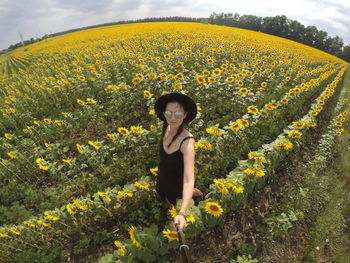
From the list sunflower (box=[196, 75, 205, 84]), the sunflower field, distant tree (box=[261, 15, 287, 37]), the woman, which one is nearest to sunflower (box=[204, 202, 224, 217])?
the sunflower field

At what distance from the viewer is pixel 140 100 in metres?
A: 6.71

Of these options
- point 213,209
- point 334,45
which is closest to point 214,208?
point 213,209

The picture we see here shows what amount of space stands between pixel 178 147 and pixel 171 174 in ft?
1.88

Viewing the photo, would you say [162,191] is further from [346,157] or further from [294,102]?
[294,102]

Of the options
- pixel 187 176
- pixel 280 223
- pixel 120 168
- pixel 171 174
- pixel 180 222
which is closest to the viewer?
pixel 180 222

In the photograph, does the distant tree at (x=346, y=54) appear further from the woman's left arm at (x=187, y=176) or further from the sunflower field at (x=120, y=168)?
the woman's left arm at (x=187, y=176)

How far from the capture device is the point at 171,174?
118 inches

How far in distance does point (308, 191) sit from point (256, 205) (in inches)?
50.5

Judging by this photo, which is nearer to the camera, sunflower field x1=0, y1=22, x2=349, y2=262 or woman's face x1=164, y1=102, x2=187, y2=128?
woman's face x1=164, y1=102, x2=187, y2=128

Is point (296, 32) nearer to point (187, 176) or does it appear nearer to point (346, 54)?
point (346, 54)

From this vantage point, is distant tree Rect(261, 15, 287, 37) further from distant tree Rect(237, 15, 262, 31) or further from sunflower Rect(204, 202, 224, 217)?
sunflower Rect(204, 202, 224, 217)

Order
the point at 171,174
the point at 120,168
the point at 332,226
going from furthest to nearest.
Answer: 1. the point at 120,168
2. the point at 332,226
3. the point at 171,174

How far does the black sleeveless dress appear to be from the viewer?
9.04 feet

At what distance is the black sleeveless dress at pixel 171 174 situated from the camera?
108 inches
